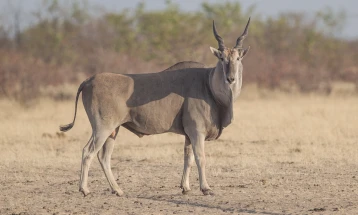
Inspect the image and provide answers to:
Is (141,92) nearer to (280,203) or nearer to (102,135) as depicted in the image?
(102,135)

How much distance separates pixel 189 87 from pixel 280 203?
5.99ft

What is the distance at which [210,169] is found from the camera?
11242 mm

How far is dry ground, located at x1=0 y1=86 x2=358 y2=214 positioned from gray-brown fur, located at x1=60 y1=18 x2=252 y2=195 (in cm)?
54

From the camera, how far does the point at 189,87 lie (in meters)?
9.30

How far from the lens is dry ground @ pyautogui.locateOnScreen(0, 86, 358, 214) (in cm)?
852

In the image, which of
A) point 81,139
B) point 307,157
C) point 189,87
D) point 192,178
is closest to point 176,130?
point 189,87

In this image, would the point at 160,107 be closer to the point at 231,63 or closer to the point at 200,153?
the point at 200,153

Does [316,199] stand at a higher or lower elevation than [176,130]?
lower

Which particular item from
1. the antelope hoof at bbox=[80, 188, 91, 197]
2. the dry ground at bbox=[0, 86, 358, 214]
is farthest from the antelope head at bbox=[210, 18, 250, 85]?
the antelope hoof at bbox=[80, 188, 91, 197]

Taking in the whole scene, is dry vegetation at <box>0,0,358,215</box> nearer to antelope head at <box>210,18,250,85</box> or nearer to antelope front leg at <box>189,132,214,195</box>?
antelope front leg at <box>189,132,214,195</box>

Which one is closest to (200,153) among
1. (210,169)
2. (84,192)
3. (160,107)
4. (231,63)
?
(160,107)

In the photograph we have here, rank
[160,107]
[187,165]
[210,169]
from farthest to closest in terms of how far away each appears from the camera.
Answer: [210,169] → [187,165] → [160,107]

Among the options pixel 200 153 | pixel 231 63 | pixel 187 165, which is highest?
pixel 231 63

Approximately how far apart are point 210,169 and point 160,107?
230cm
